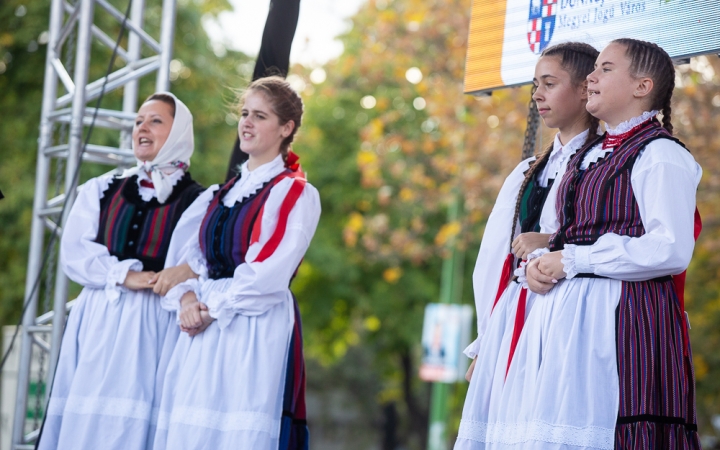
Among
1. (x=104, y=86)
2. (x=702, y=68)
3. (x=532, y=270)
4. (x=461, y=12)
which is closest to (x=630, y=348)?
(x=532, y=270)

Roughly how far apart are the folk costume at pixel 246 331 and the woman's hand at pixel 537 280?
1079mm

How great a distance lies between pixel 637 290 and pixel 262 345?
1.54 meters

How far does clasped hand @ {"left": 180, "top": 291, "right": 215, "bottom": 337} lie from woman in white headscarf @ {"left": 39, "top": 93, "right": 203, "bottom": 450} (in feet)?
0.66

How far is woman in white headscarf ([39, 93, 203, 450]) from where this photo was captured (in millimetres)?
3967

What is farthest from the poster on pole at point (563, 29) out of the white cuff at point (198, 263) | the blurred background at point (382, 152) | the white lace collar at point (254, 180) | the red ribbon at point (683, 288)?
the blurred background at point (382, 152)

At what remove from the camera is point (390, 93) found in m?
17.0

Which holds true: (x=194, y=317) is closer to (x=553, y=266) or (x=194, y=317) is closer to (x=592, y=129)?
(x=553, y=266)

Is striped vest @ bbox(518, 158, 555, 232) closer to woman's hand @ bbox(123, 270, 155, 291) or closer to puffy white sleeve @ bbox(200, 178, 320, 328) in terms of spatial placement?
puffy white sleeve @ bbox(200, 178, 320, 328)

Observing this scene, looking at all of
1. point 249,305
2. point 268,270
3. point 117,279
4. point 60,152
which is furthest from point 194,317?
point 60,152

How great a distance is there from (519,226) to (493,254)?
0.14m

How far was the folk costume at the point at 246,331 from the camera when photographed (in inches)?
144

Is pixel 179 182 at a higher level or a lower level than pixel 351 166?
lower

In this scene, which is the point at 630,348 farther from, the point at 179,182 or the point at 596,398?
the point at 179,182

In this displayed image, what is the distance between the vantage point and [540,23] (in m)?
4.14
